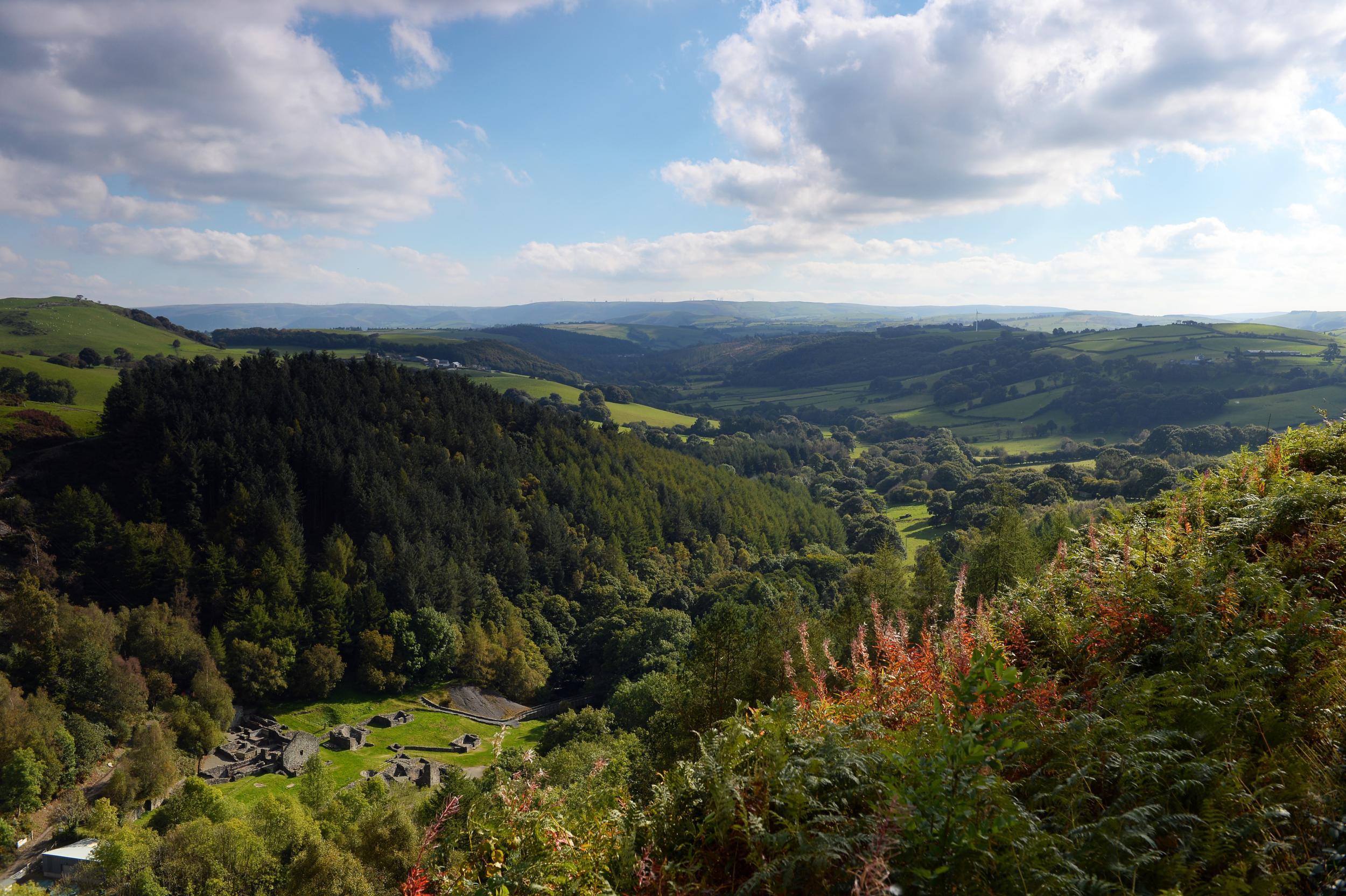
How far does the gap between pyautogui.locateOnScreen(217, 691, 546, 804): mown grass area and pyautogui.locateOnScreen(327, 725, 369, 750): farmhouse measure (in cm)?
51

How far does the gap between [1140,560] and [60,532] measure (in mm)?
84490

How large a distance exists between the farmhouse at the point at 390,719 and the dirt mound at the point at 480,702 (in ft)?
15.8

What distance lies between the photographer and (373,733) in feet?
189

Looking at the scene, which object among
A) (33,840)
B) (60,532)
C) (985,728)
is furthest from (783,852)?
(60,532)

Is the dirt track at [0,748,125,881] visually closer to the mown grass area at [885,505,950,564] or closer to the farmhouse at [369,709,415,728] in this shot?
the farmhouse at [369,709,415,728]

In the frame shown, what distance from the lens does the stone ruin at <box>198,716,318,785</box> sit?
48.8 metres

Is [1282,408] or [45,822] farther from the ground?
[1282,408]

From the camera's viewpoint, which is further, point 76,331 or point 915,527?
point 76,331

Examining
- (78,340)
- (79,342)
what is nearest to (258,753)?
(79,342)

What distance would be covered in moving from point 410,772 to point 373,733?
33.6 feet

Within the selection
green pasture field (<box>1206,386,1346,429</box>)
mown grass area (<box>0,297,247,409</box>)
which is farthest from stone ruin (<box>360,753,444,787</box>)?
green pasture field (<box>1206,386,1346,429</box>)

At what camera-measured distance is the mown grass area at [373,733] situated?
1849 inches

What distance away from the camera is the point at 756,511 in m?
113

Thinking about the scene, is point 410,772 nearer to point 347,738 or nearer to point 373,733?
point 347,738
